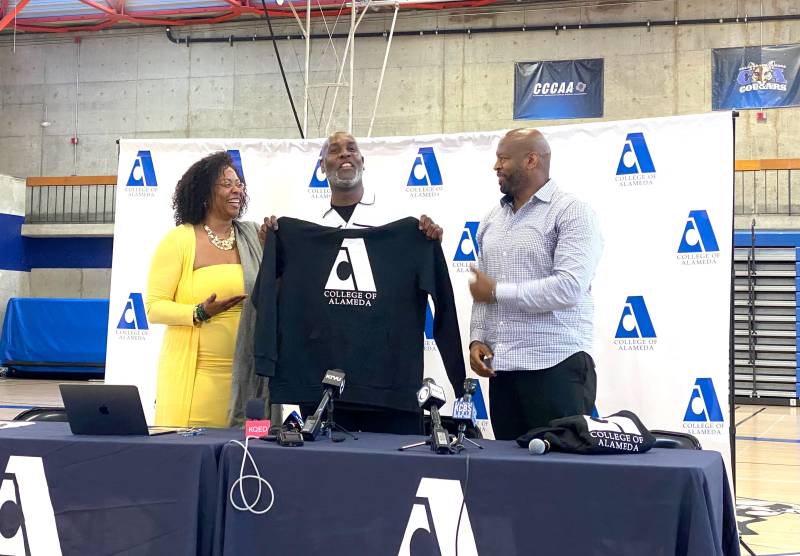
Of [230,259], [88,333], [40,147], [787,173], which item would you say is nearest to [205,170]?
[230,259]

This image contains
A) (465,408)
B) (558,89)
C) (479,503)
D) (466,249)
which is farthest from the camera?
(558,89)

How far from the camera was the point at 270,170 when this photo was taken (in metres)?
4.71

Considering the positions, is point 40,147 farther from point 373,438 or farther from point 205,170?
point 373,438

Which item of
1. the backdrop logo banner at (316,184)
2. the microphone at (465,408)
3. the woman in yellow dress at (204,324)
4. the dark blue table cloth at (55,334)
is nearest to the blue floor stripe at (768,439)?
the backdrop logo banner at (316,184)

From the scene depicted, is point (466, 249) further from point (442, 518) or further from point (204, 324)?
point (442, 518)

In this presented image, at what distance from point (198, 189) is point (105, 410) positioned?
3.97 ft

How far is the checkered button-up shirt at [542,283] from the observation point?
2.78 meters

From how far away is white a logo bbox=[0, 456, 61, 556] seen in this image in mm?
2359

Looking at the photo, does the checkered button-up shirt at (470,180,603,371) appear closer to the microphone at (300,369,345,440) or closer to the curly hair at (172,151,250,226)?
the microphone at (300,369,345,440)

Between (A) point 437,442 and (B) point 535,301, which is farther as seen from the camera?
(B) point 535,301

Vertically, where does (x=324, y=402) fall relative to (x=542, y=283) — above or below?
below

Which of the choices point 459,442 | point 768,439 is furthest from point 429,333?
point 768,439

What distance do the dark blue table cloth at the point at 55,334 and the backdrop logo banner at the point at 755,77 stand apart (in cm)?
918

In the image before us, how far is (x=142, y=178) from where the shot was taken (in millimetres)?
4895
